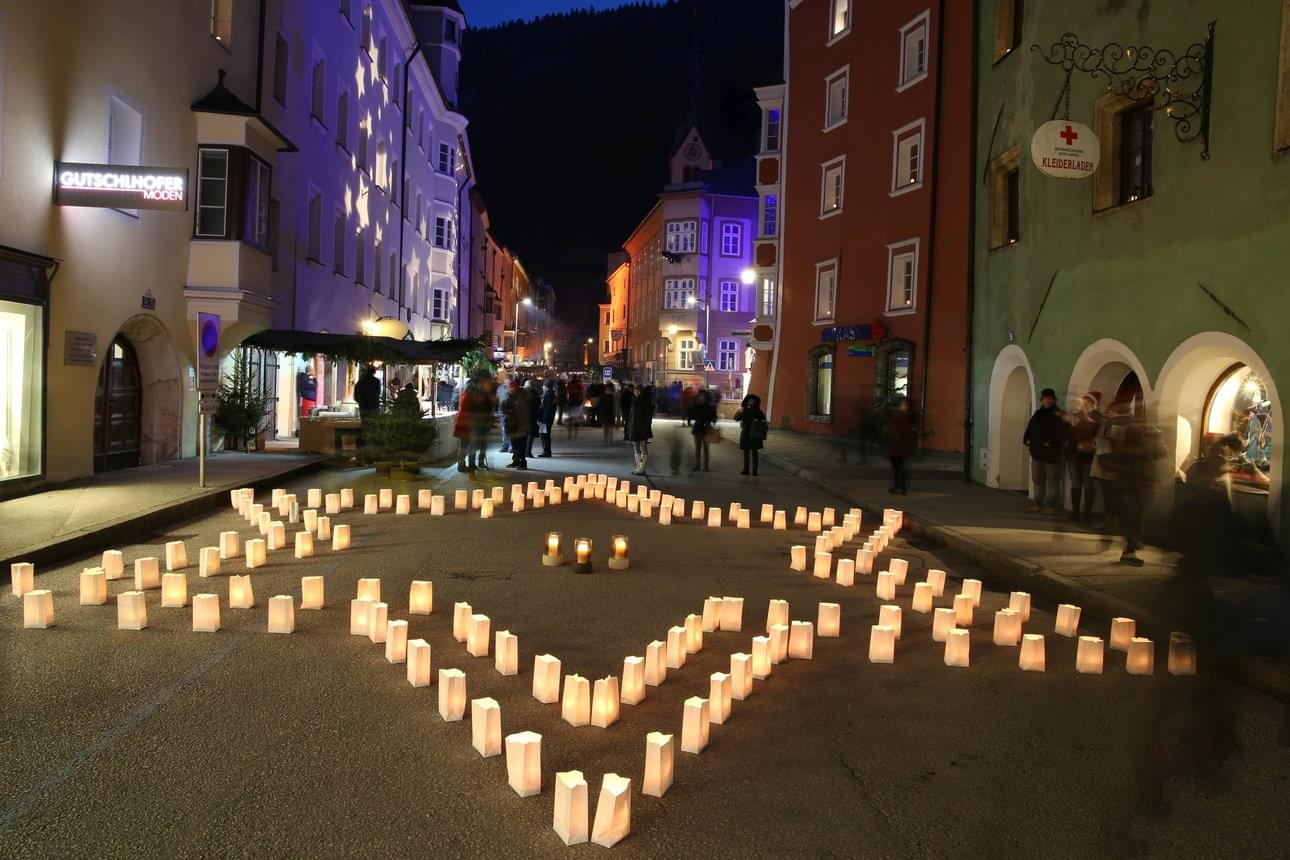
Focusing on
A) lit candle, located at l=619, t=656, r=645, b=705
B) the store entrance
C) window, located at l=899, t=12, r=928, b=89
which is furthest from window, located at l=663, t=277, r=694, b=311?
lit candle, located at l=619, t=656, r=645, b=705

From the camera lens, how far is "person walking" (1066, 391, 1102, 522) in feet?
43.7

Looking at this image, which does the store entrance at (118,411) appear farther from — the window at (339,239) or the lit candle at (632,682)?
the lit candle at (632,682)

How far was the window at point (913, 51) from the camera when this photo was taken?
1098 inches

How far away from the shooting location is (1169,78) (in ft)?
40.5

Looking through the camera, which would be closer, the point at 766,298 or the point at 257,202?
the point at 257,202

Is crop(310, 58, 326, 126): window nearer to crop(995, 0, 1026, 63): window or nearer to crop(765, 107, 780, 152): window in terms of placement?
crop(995, 0, 1026, 63): window

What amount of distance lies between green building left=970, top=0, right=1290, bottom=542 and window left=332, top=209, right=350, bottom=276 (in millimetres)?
18982

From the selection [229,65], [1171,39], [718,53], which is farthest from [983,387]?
[718,53]

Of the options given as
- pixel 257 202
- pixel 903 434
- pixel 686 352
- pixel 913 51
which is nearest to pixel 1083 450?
pixel 903 434

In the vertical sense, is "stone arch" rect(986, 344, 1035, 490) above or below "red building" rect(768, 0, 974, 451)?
below

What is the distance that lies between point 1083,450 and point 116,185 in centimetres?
1397

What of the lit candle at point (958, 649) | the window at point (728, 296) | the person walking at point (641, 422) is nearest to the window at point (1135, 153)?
the lit candle at point (958, 649)

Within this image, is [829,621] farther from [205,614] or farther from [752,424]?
[752,424]

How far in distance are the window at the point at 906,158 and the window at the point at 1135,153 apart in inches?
535
